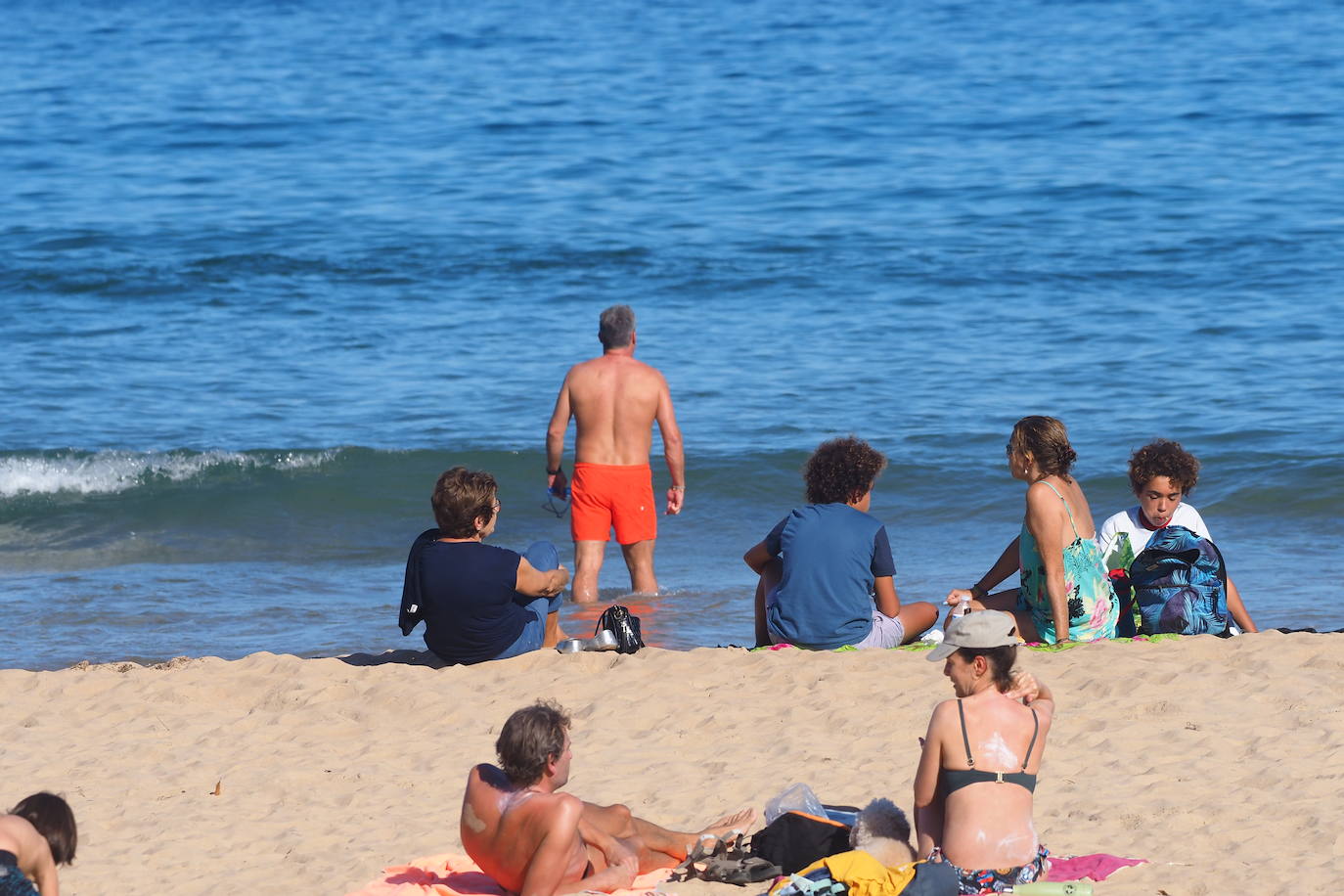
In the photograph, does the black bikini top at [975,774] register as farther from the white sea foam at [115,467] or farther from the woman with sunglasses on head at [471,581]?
the white sea foam at [115,467]

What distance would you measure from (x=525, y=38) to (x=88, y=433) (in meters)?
25.0

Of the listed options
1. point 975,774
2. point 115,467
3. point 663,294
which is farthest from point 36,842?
point 663,294

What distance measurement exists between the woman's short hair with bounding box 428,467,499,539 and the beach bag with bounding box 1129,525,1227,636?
2758 millimetres

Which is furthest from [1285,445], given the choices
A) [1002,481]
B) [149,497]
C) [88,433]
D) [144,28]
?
[144,28]

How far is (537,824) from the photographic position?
166 inches

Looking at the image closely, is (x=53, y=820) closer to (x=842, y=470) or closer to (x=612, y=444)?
(x=842, y=470)

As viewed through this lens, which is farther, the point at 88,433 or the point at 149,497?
the point at 88,433

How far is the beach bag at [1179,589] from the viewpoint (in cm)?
643

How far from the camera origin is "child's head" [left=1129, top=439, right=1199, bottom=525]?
6277mm

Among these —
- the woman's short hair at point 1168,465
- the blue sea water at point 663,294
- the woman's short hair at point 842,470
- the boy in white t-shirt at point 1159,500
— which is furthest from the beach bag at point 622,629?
the woman's short hair at point 1168,465

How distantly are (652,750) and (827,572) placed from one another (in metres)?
1.17

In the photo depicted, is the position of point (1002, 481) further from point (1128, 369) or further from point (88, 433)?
point (88, 433)

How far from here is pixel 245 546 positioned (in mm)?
10945

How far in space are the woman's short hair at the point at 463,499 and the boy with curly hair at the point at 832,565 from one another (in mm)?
1146
